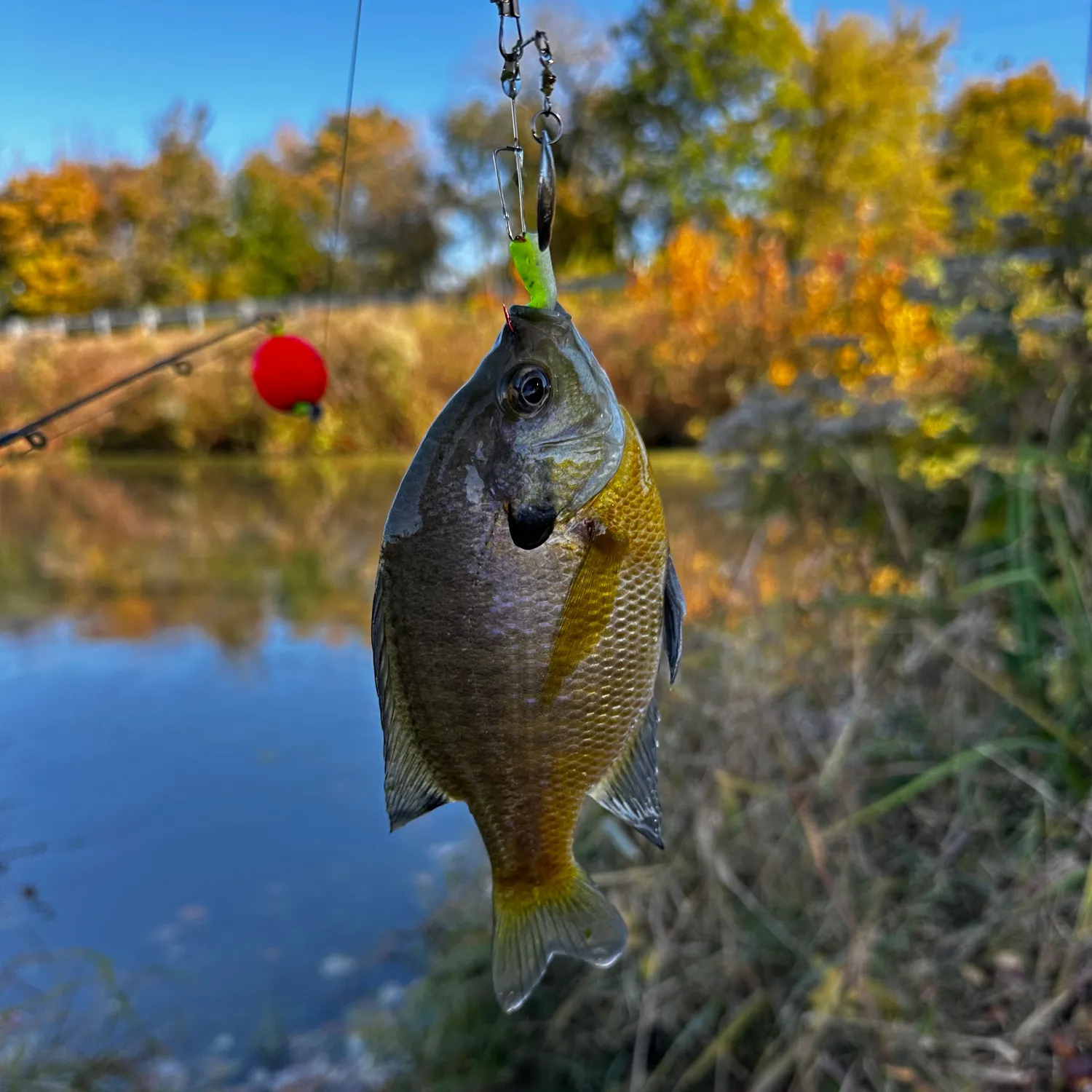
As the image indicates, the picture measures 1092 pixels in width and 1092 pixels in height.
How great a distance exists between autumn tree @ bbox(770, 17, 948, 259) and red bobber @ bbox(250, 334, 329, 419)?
15.8m

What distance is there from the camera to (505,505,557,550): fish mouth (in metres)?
0.83

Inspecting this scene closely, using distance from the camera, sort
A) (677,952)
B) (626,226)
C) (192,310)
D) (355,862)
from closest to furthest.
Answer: (677,952)
(355,862)
(626,226)
(192,310)

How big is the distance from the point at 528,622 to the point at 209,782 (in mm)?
4289

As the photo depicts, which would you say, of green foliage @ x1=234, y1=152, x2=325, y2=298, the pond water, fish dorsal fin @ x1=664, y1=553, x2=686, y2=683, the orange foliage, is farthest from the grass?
green foliage @ x1=234, y1=152, x2=325, y2=298

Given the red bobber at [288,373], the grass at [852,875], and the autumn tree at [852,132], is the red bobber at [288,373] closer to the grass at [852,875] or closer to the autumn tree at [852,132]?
the grass at [852,875]

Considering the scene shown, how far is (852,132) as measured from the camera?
A: 16359 millimetres

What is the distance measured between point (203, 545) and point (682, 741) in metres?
7.11

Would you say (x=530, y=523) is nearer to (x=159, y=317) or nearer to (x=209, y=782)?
(x=209, y=782)

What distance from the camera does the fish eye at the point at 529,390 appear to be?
0.84m

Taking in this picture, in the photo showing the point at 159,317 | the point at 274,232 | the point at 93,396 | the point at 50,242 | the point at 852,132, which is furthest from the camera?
the point at 274,232

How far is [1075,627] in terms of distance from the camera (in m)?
2.81

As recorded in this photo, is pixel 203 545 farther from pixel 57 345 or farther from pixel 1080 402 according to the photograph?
pixel 57 345


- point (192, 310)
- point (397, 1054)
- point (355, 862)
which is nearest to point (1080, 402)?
point (397, 1054)

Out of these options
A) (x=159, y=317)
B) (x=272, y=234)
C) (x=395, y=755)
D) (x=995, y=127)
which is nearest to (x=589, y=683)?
(x=395, y=755)
